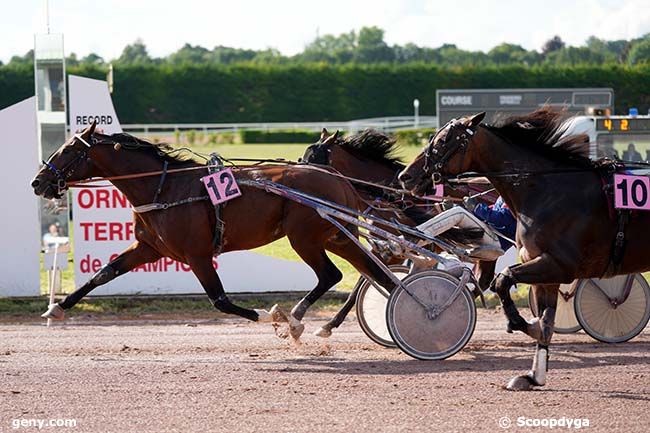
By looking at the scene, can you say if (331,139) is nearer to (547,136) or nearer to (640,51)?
(547,136)

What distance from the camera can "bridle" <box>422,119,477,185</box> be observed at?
7.17m

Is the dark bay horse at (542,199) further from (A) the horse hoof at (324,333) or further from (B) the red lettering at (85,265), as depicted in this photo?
(B) the red lettering at (85,265)

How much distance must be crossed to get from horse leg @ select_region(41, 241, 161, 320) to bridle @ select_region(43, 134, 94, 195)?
74cm

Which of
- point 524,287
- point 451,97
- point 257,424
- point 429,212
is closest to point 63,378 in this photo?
point 257,424

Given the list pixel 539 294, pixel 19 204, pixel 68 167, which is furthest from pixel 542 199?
pixel 19 204

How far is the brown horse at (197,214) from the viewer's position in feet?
27.8

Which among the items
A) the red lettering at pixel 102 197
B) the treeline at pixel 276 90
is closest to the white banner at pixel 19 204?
the red lettering at pixel 102 197

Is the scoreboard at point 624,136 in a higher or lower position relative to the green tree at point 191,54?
lower

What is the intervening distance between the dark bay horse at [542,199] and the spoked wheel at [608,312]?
1.79m

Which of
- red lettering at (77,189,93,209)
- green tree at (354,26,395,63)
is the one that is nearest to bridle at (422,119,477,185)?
red lettering at (77,189,93,209)

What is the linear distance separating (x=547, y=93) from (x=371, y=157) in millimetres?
13568

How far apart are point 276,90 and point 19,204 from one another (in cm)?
3989

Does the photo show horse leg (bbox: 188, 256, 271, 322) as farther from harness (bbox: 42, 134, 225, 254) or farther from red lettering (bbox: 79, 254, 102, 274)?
red lettering (bbox: 79, 254, 102, 274)

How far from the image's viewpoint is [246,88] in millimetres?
51344
